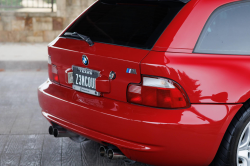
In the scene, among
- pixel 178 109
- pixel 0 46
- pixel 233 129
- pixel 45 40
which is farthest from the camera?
pixel 45 40

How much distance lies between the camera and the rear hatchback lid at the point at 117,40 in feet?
9.20

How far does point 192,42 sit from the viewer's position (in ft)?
9.12

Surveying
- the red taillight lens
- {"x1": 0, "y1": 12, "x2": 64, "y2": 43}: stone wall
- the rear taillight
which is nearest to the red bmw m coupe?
the rear taillight

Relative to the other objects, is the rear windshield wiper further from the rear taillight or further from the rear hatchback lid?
the rear taillight

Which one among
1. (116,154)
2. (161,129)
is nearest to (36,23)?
(116,154)

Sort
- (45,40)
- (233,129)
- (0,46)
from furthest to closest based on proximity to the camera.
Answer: (45,40)
(0,46)
(233,129)

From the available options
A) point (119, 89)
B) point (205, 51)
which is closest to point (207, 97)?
point (205, 51)

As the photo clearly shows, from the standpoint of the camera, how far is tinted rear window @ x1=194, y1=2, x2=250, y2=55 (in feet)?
9.32

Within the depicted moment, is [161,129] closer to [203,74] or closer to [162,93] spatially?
[162,93]

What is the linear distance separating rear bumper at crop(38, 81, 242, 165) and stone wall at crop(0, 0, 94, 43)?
9.98 metres

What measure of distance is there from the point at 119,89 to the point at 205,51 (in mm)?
689

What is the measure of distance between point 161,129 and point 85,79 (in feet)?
2.71

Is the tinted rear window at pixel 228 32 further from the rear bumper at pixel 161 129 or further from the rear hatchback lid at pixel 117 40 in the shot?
the rear bumper at pixel 161 129

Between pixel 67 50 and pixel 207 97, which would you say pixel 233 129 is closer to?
pixel 207 97
